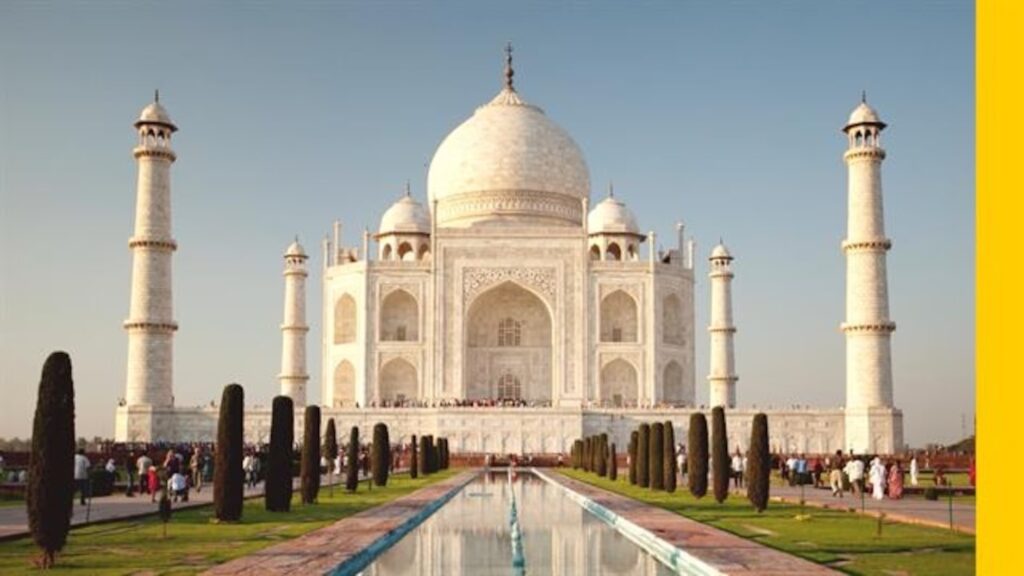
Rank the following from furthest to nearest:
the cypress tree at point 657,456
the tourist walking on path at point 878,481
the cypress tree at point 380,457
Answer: the cypress tree at point 380,457, the cypress tree at point 657,456, the tourist walking on path at point 878,481

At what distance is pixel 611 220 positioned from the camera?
35438mm

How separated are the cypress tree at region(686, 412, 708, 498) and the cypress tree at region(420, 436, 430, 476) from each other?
8.29 metres

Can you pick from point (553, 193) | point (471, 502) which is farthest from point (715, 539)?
point (553, 193)

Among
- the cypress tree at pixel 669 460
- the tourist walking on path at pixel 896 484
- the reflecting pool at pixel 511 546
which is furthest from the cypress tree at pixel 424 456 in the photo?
the tourist walking on path at pixel 896 484

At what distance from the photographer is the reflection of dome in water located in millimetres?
34062

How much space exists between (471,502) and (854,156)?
52.9 ft

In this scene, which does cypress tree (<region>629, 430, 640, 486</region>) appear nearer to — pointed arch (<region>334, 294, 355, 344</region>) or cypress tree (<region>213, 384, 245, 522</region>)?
cypress tree (<region>213, 384, 245, 522</region>)

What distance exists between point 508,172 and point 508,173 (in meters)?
0.03

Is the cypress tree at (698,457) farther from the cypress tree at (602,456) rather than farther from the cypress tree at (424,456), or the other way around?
the cypress tree at (424,456)

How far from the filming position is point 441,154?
35875 millimetres

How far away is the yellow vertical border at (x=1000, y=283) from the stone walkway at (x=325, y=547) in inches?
222

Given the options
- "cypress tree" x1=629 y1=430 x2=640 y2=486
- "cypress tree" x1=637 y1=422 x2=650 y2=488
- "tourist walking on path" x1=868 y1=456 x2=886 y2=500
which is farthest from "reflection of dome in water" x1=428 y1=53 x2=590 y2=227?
"tourist walking on path" x1=868 y1=456 x2=886 y2=500

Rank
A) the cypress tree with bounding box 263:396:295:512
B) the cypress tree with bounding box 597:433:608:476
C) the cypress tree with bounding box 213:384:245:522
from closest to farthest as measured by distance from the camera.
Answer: the cypress tree with bounding box 213:384:245:522
the cypress tree with bounding box 263:396:295:512
the cypress tree with bounding box 597:433:608:476

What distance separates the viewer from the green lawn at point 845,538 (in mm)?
6598
